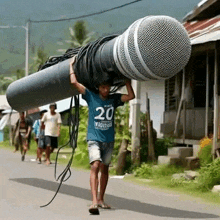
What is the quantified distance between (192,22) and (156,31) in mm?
15311

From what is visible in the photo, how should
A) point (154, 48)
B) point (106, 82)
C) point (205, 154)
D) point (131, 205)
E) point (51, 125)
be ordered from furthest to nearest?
point (51, 125) → point (205, 154) → point (131, 205) → point (106, 82) → point (154, 48)

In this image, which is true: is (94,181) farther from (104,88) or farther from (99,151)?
(104,88)

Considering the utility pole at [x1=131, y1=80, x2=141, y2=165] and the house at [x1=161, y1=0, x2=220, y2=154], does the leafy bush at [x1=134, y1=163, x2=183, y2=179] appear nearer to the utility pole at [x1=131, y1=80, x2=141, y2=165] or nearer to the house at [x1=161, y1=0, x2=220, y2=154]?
the utility pole at [x1=131, y1=80, x2=141, y2=165]

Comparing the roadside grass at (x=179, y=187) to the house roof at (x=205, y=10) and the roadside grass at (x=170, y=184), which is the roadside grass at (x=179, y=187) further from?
the house roof at (x=205, y=10)

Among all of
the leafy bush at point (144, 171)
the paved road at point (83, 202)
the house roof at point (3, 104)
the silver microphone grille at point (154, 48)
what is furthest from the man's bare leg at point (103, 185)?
the house roof at point (3, 104)

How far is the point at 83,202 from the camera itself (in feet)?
34.9

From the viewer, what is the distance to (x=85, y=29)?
87.0 meters

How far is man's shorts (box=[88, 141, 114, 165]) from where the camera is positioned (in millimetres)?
9828

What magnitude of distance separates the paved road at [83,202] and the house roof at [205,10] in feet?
27.2

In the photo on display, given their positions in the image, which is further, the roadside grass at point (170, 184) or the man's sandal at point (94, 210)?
the roadside grass at point (170, 184)

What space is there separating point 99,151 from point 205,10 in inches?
502

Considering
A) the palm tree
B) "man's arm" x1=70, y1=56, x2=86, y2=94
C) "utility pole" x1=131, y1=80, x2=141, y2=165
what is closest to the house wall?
"utility pole" x1=131, y1=80, x2=141, y2=165

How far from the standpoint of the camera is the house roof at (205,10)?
20984 millimetres

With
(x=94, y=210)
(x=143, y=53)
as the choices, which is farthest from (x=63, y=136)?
(x=143, y=53)
